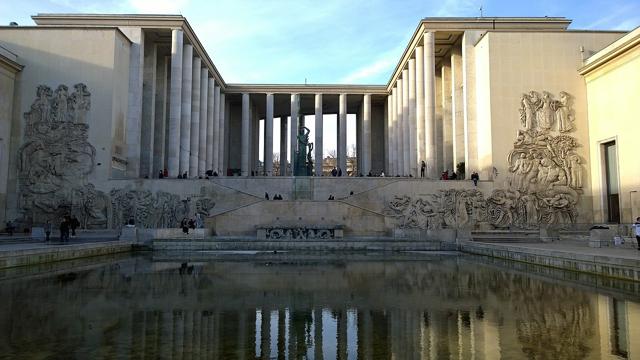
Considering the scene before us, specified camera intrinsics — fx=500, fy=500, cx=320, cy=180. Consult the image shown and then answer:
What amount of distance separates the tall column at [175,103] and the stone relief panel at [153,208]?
18.3ft

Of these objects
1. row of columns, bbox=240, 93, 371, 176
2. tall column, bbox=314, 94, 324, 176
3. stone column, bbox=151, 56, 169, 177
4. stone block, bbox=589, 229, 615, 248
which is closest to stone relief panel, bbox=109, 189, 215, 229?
stone column, bbox=151, 56, 169, 177

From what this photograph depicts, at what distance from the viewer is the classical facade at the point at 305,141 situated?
957 inches

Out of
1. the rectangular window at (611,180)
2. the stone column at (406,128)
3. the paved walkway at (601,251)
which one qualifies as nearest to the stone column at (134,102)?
the stone column at (406,128)

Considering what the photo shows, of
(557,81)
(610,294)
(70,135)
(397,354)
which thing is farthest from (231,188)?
(397,354)

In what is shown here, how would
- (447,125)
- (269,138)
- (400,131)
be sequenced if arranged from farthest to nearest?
(269,138) < (400,131) < (447,125)

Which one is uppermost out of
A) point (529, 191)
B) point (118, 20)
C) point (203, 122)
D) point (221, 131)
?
point (118, 20)

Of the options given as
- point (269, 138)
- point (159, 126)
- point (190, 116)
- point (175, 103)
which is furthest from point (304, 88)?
point (175, 103)

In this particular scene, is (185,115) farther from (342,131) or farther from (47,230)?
(342,131)

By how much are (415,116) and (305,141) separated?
9643mm

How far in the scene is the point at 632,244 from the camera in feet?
50.8

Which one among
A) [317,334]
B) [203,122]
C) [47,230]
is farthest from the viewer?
[203,122]

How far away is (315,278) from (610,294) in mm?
5150

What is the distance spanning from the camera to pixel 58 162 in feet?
84.4

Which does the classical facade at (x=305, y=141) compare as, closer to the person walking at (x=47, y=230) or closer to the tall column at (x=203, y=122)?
the person walking at (x=47, y=230)
